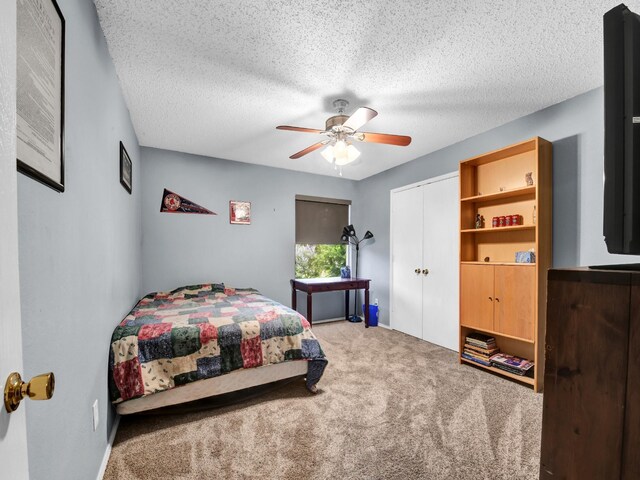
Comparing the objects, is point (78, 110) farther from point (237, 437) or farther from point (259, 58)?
point (237, 437)

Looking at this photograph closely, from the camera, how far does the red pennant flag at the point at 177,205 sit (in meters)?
3.59

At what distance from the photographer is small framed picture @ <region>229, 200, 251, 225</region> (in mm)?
3977

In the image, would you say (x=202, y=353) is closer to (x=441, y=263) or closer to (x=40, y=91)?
(x=40, y=91)

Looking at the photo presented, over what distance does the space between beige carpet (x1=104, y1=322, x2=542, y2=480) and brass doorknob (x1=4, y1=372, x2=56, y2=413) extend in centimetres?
140

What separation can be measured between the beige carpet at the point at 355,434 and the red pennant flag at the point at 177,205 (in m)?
2.36

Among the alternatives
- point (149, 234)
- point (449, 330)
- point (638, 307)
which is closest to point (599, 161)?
point (449, 330)

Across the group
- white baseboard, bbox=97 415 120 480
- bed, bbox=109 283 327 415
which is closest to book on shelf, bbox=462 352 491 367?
bed, bbox=109 283 327 415

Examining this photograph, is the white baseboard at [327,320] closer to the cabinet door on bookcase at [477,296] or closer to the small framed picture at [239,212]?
the small framed picture at [239,212]

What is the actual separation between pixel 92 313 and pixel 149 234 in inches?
91.8

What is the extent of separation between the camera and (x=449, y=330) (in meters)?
3.36

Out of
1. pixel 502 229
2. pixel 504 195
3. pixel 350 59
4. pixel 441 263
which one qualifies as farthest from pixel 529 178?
pixel 350 59

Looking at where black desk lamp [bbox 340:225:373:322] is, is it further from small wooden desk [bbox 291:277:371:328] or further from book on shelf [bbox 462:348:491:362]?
book on shelf [bbox 462:348:491:362]

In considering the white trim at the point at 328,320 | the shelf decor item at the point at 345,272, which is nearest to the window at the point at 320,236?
the shelf decor item at the point at 345,272

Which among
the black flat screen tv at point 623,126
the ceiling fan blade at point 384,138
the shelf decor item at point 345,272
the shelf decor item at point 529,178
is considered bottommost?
the shelf decor item at point 345,272
